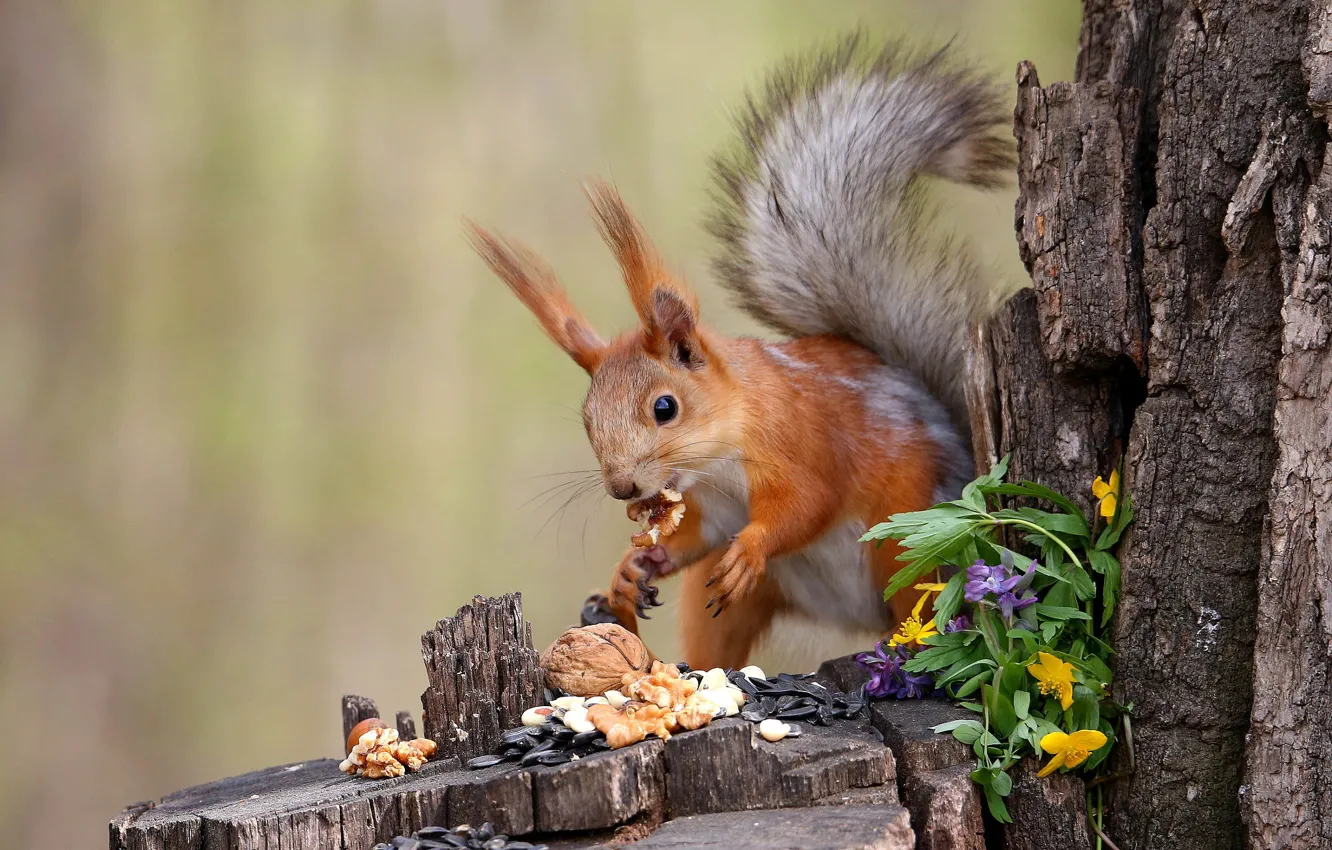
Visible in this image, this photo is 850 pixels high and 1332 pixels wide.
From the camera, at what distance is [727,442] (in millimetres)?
1728

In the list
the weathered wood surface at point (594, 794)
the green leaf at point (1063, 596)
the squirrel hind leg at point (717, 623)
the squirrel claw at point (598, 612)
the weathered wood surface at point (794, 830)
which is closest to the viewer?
the weathered wood surface at point (794, 830)

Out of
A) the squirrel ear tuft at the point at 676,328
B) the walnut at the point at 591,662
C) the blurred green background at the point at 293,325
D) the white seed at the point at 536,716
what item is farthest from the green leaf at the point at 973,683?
the blurred green background at the point at 293,325

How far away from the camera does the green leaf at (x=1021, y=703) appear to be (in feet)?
4.38

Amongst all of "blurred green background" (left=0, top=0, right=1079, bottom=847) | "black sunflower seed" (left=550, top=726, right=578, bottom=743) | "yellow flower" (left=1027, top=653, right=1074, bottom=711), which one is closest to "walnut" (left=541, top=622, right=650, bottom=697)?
"black sunflower seed" (left=550, top=726, right=578, bottom=743)

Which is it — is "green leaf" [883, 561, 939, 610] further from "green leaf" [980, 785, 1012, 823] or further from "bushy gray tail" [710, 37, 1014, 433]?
"bushy gray tail" [710, 37, 1014, 433]

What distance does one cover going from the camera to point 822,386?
1.85 meters

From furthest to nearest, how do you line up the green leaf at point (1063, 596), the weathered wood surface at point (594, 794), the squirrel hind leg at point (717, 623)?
1. the squirrel hind leg at point (717, 623)
2. the green leaf at point (1063, 596)
3. the weathered wood surface at point (594, 794)

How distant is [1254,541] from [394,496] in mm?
2342

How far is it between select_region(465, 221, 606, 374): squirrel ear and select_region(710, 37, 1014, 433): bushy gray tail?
290mm

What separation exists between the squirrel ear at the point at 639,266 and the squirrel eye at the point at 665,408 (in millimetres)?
95

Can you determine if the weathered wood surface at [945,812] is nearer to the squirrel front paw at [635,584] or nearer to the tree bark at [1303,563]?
the tree bark at [1303,563]

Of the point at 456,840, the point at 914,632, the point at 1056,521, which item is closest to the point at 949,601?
the point at 914,632

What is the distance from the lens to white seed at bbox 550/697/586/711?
4.39ft

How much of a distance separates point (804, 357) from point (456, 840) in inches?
38.6
